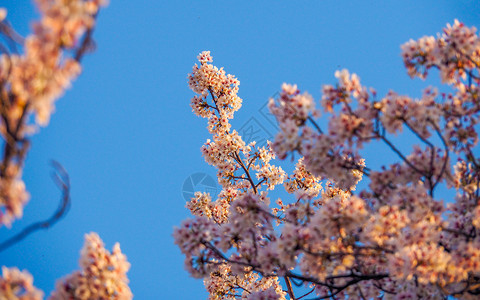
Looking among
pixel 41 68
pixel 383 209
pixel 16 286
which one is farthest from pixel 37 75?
pixel 383 209

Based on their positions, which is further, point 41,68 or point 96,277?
point 96,277

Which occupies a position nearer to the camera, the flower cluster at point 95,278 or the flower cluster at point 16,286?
the flower cluster at point 16,286

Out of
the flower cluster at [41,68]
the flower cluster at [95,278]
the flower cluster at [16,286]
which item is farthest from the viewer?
the flower cluster at [95,278]

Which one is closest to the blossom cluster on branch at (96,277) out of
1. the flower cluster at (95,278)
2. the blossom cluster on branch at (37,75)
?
the flower cluster at (95,278)

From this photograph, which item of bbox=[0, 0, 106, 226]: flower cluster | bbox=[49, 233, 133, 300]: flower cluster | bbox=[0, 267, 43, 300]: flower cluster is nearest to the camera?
bbox=[0, 0, 106, 226]: flower cluster

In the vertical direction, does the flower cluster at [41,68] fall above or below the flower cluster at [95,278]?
above

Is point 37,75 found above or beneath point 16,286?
above

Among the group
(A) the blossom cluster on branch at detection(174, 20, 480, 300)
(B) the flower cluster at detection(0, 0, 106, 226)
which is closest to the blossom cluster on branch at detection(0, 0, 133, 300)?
(B) the flower cluster at detection(0, 0, 106, 226)

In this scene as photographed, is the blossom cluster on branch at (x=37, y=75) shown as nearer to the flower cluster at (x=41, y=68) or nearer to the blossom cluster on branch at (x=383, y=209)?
the flower cluster at (x=41, y=68)

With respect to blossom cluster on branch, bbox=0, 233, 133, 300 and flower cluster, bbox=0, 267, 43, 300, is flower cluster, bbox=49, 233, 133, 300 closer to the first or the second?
blossom cluster on branch, bbox=0, 233, 133, 300

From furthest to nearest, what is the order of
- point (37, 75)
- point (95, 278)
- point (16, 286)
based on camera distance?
1. point (95, 278)
2. point (16, 286)
3. point (37, 75)

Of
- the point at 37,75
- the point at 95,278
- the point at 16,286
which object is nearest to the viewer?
the point at 37,75

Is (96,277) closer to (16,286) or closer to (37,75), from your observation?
(16,286)

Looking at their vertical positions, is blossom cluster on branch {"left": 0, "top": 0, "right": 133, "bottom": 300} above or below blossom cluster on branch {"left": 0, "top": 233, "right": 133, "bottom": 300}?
above
